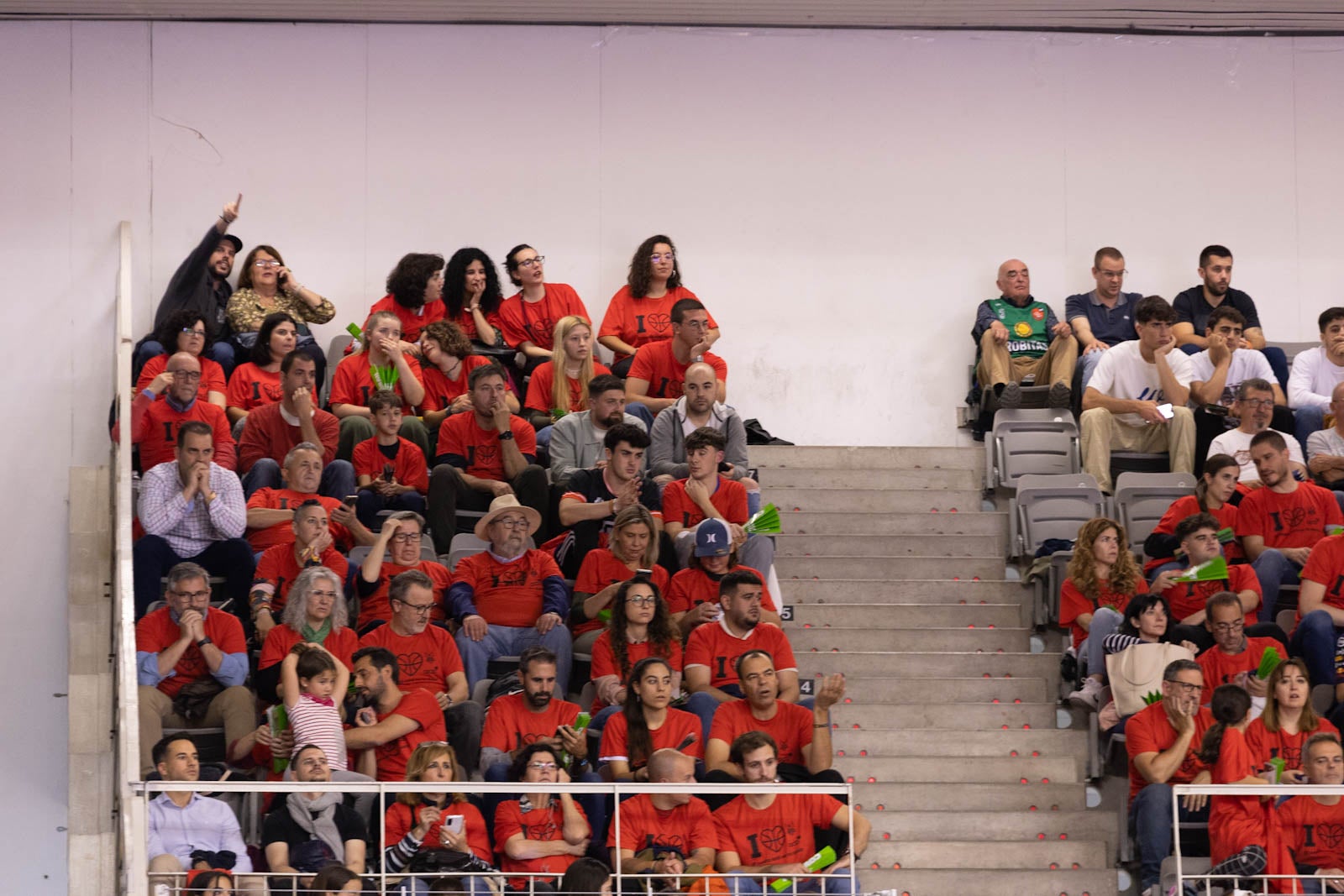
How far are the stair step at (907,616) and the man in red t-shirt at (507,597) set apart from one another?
1.29m

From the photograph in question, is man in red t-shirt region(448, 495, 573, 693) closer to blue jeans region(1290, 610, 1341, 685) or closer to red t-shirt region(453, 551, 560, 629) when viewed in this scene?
red t-shirt region(453, 551, 560, 629)

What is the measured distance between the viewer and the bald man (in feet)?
33.4

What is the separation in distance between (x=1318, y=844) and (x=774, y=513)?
2601 millimetres

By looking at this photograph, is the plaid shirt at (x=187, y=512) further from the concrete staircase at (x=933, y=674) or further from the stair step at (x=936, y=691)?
the stair step at (x=936, y=691)

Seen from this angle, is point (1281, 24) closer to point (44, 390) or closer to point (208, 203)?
point (208, 203)

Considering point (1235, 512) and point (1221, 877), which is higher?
point (1235, 512)

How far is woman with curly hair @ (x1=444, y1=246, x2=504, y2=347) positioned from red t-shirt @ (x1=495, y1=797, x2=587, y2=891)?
377 centimetres

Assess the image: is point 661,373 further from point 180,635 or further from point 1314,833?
point 1314,833

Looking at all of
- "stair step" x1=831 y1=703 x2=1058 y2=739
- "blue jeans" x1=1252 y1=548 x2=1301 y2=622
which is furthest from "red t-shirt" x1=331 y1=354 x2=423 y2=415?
"blue jeans" x1=1252 y1=548 x2=1301 y2=622

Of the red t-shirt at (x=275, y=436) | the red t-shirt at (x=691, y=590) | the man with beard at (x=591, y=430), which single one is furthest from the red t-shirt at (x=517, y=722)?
the red t-shirt at (x=275, y=436)

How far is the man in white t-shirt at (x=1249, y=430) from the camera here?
9117mm

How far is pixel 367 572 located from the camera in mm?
7938

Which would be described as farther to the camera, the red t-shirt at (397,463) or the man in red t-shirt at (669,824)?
the red t-shirt at (397,463)

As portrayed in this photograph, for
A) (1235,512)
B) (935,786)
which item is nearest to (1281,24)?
(1235,512)
